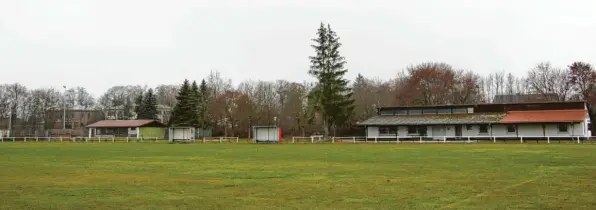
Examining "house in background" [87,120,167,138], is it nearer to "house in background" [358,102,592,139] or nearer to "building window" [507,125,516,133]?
"house in background" [358,102,592,139]

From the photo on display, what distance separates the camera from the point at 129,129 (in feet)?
285

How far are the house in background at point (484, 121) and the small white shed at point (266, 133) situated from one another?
1194 centimetres

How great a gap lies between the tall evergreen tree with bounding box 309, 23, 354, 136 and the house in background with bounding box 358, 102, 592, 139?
588 cm

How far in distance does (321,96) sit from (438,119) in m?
16.2

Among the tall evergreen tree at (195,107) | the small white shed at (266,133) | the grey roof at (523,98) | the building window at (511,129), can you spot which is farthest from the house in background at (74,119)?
the grey roof at (523,98)

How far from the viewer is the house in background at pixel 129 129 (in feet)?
280

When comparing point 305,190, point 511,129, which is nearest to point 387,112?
point 511,129

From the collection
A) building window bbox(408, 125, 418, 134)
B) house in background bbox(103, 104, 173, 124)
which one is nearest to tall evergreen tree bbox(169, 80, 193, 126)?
house in background bbox(103, 104, 173, 124)

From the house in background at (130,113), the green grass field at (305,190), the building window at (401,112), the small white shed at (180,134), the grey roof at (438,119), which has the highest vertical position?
the house in background at (130,113)

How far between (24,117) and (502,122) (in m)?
92.1

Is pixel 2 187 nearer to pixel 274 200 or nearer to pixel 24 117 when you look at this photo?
pixel 274 200

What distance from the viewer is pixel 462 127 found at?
197 feet

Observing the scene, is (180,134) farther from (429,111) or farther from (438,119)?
(438,119)

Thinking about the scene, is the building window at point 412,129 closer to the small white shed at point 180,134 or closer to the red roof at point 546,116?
the red roof at point 546,116
